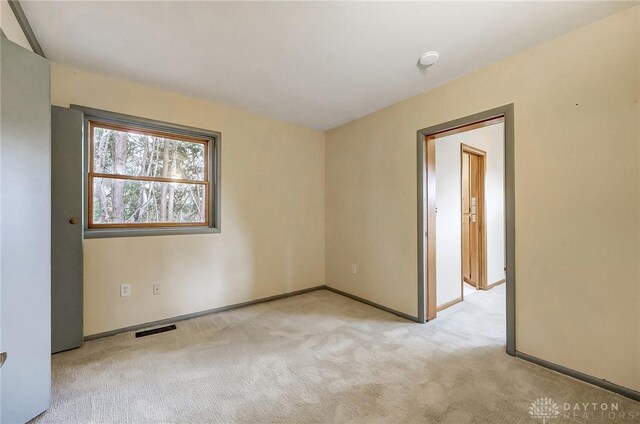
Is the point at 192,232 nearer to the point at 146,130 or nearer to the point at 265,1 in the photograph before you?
the point at 146,130

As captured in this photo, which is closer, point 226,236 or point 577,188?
point 577,188

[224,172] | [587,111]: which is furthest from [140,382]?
[587,111]

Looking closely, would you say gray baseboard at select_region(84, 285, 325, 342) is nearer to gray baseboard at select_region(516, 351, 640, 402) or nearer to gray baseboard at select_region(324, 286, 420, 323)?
gray baseboard at select_region(324, 286, 420, 323)

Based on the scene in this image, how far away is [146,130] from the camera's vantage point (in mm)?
2611

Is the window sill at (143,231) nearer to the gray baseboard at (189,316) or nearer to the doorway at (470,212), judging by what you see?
the gray baseboard at (189,316)

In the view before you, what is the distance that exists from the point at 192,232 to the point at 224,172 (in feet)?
2.51

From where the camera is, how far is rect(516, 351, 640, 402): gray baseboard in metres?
1.56

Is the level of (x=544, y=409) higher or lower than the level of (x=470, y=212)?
lower

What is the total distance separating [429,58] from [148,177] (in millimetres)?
2811

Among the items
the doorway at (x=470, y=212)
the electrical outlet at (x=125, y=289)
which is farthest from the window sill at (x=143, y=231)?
the doorway at (x=470, y=212)

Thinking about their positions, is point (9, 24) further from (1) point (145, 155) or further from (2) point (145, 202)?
(2) point (145, 202)

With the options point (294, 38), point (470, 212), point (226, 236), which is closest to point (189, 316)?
point (226, 236)

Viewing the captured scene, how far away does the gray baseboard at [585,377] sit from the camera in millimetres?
1559

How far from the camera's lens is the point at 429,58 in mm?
2006
